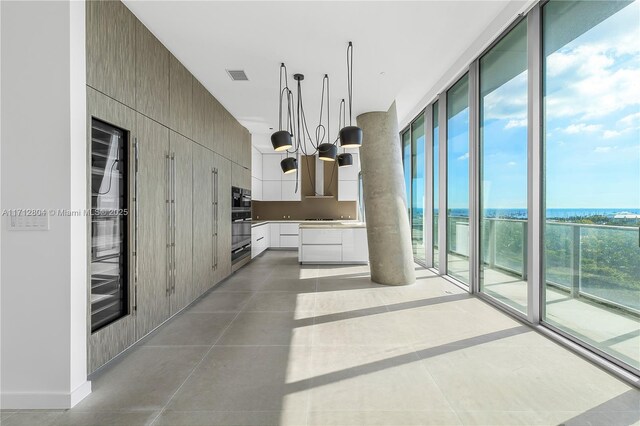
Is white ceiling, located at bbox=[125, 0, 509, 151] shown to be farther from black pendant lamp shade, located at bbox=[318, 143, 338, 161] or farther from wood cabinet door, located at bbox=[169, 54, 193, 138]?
black pendant lamp shade, located at bbox=[318, 143, 338, 161]

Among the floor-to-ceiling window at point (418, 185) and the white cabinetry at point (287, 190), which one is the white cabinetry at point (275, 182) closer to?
the white cabinetry at point (287, 190)

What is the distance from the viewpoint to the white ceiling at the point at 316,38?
2732mm

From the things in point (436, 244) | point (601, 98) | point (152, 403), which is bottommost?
point (152, 403)

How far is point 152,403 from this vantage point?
6.40 ft

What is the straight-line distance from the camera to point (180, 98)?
3617mm

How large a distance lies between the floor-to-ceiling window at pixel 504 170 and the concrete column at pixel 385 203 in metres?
1.14

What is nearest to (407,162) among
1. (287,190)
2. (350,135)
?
(287,190)

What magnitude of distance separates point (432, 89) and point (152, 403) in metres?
5.34

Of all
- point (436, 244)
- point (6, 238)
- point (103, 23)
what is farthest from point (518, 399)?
point (436, 244)

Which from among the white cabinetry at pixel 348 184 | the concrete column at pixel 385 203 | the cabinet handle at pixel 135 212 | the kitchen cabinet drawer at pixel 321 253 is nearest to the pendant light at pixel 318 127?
the concrete column at pixel 385 203

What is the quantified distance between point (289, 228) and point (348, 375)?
22.2ft

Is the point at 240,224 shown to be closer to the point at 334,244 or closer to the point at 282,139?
the point at 334,244

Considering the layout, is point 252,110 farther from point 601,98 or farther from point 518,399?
point 518,399

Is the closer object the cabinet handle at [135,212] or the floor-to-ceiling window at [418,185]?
the cabinet handle at [135,212]
